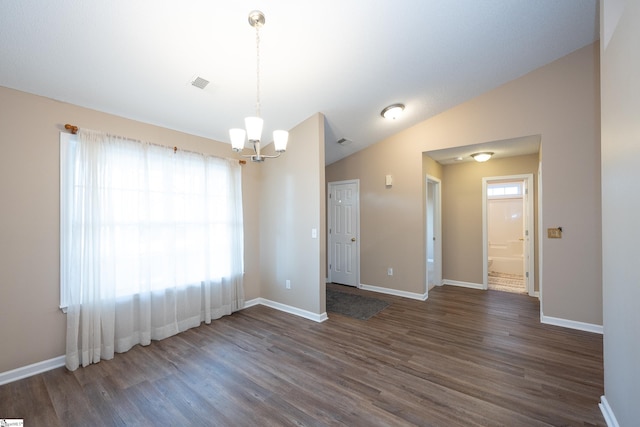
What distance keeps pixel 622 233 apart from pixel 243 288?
397 cm

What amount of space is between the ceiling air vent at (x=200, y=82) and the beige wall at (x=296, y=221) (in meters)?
1.36

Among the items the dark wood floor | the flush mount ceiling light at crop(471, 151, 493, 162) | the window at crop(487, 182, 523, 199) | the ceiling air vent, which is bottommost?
the dark wood floor

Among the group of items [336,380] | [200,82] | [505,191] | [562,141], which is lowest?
[336,380]

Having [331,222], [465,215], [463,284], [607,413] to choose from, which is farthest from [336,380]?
[465,215]

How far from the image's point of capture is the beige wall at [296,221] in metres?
3.50

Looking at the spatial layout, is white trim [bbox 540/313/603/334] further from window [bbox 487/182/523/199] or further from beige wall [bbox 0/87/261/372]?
beige wall [bbox 0/87/261/372]

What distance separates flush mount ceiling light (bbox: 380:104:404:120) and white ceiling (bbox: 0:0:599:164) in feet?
0.56

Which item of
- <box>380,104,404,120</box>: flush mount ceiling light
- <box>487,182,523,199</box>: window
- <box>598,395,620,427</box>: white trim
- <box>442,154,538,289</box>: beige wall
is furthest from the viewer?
<box>487,182,523,199</box>: window

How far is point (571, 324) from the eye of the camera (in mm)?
3197

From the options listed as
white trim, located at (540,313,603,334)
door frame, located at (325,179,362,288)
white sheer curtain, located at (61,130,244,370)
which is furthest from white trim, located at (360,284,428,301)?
white sheer curtain, located at (61,130,244,370)

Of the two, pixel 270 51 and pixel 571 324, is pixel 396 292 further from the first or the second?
pixel 270 51

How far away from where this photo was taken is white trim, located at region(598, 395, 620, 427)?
1.65 m

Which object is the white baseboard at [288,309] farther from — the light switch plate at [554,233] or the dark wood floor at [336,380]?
the light switch plate at [554,233]

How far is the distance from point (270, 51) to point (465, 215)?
4618mm
